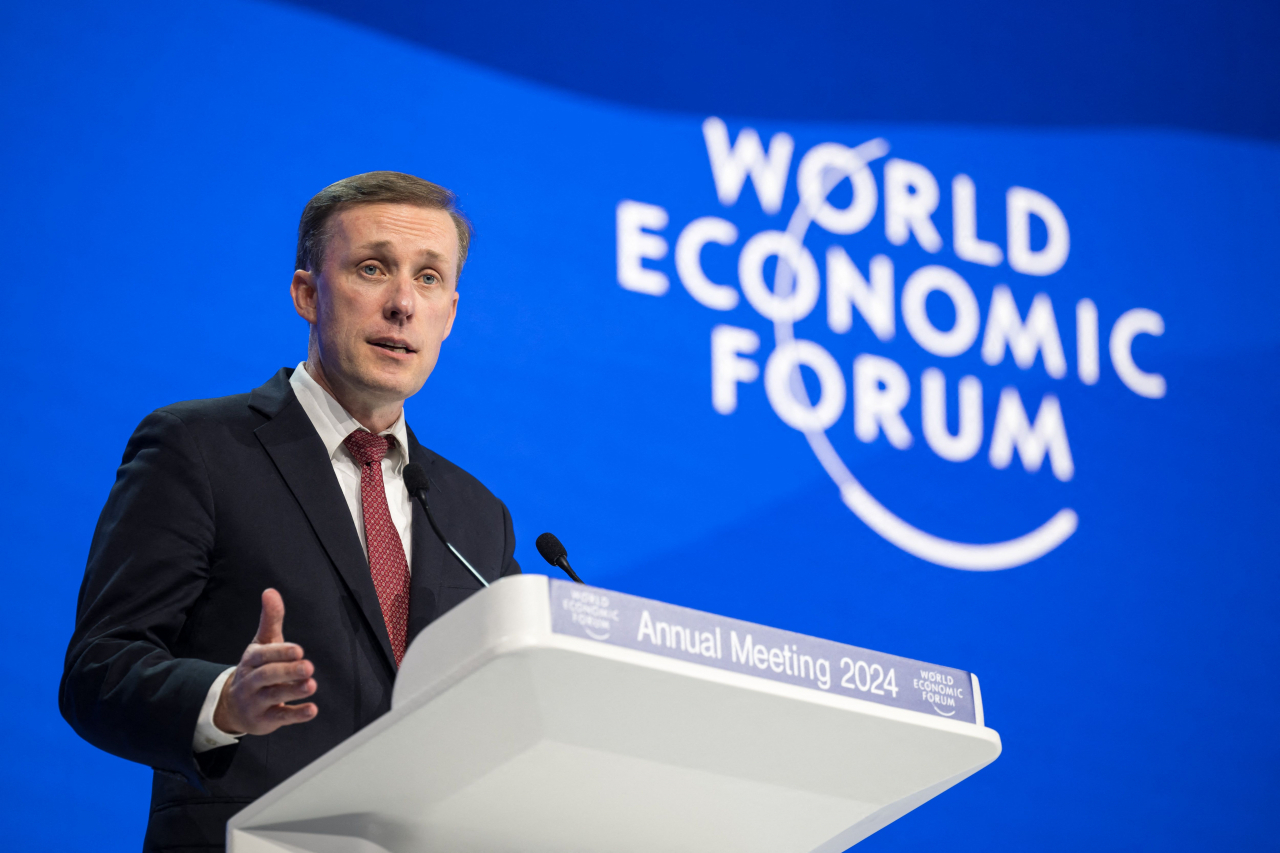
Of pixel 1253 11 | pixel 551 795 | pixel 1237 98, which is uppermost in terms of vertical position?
pixel 1253 11

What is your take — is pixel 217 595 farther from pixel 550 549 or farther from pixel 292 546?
pixel 550 549

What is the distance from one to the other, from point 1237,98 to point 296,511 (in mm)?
3435

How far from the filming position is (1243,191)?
392 cm

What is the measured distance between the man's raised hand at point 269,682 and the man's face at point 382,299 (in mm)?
774

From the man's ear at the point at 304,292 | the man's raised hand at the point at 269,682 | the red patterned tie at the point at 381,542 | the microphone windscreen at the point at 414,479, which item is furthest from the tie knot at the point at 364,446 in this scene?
the man's raised hand at the point at 269,682

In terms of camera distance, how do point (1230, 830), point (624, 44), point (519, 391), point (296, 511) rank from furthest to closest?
1. point (1230, 830)
2. point (624, 44)
3. point (519, 391)
4. point (296, 511)

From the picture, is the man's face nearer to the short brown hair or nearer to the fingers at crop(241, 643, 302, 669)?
the short brown hair

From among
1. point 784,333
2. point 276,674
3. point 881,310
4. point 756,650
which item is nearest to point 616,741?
point 756,650

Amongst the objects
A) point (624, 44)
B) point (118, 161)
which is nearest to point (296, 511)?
point (118, 161)

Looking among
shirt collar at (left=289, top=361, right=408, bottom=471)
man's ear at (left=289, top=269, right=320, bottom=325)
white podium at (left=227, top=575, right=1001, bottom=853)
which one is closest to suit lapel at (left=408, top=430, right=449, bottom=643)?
shirt collar at (left=289, top=361, right=408, bottom=471)

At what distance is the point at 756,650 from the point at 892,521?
2.30 m

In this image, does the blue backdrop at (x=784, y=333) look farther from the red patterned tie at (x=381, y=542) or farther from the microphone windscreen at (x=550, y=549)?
the microphone windscreen at (x=550, y=549)

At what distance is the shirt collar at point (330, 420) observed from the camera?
183 cm

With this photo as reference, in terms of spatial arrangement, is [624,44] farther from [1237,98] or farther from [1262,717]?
[1262,717]
